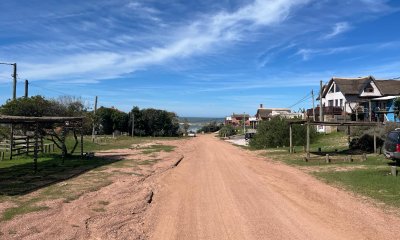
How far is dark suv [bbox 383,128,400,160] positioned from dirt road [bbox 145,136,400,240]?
4679mm

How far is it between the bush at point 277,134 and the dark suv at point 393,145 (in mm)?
20673

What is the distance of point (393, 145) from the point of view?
61.6 ft

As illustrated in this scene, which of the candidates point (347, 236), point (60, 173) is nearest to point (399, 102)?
point (60, 173)

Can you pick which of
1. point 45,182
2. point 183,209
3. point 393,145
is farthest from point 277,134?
point 183,209

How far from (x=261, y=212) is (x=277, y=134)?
30994mm

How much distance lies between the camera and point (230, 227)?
9000 millimetres

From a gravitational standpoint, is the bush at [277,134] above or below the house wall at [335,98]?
below

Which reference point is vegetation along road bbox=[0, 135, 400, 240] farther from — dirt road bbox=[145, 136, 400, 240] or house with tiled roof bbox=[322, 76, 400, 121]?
house with tiled roof bbox=[322, 76, 400, 121]

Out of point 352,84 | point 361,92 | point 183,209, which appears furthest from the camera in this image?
point 352,84

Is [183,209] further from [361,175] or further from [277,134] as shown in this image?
[277,134]

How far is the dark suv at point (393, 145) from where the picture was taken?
1839cm

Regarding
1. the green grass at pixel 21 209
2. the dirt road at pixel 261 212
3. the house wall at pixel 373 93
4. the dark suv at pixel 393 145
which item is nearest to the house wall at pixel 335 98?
the house wall at pixel 373 93

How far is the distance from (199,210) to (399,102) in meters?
39.4

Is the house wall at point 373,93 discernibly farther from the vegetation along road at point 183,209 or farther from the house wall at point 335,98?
the vegetation along road at point 183,209
